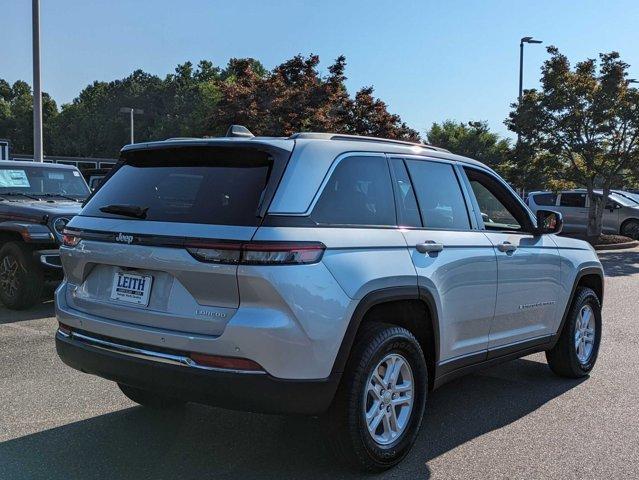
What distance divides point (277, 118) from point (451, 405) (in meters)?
17.2

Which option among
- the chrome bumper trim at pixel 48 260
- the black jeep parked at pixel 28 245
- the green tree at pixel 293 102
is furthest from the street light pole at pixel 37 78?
the chrome bumper trim at pixel 48 260

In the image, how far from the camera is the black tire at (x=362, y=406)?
3.40m

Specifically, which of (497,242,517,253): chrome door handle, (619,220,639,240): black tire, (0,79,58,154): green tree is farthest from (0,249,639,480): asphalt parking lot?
(0,79,58,154): green tree

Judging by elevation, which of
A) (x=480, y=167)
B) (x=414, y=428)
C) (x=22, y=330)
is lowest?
(x=22, y=330)

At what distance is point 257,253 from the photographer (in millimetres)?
3160

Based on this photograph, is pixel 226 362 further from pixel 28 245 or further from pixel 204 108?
pixel 204 108

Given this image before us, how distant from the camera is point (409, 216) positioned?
404 cm

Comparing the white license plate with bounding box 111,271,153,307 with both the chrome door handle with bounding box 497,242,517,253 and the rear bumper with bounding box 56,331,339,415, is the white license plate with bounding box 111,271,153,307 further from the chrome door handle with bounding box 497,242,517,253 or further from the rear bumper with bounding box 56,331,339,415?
the chrome door handle with bounding box 497,242,517,253

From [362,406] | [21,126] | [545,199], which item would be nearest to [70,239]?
[362,406]

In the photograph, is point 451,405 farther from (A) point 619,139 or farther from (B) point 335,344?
(A) point 619,139

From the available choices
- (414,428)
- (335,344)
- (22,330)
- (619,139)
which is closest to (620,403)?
(414,428)

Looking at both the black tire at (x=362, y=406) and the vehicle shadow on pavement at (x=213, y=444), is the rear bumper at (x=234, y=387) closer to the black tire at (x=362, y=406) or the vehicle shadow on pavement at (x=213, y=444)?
the black tire at (x=362, y=406)

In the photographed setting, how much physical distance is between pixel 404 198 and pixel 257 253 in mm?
1265

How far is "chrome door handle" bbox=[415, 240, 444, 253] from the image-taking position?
154 inches
